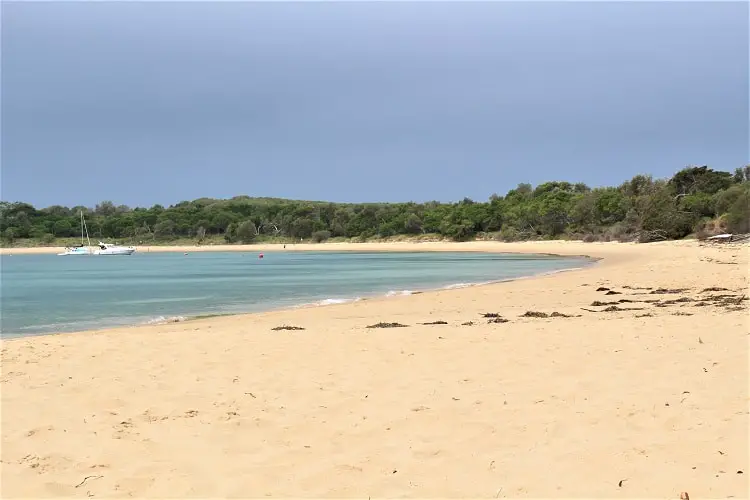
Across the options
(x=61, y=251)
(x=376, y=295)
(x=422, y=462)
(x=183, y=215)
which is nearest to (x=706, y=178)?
(x=376, y=295)

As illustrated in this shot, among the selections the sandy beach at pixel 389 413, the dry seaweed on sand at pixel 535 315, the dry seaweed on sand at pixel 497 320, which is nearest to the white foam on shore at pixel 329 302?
the dry seaweed on sand at pixel 497 320

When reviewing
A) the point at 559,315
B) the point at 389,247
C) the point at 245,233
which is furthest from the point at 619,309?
the point at 245,233

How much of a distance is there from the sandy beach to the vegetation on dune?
36550 millimetres

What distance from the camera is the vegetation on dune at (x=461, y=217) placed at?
4784cm

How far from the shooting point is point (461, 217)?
278 ft

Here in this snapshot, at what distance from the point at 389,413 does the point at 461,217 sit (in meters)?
81.0

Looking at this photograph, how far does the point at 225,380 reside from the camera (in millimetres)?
6371

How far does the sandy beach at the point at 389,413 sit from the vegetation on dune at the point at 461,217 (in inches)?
1439

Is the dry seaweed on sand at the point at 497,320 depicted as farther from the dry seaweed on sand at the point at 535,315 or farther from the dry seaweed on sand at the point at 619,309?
the dry seaweed on sand at the point at 619,309

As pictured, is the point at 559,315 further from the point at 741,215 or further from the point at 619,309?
the point at 741,215

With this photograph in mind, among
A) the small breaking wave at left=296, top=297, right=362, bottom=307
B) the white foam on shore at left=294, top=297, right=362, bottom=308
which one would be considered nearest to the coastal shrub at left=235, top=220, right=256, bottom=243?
the white foam on shore at left=294, top=297, right=362, bottom=308

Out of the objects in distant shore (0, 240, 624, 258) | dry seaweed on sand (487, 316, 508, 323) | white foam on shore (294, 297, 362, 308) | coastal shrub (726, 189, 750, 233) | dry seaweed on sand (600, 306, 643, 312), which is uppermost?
coastal shrub (726, 189, 750, 233)

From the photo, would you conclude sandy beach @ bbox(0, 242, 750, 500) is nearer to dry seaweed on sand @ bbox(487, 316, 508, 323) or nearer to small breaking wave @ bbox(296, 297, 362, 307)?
dry seaweed on sand @ bbox(487, 316, 508, 323)

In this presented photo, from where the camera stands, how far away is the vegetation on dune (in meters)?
47.8
